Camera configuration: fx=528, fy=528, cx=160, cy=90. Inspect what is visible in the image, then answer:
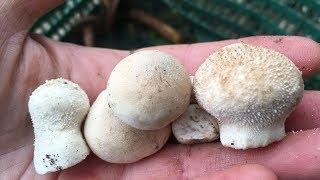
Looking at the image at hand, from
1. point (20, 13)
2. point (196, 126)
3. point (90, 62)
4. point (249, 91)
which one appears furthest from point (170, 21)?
point (249, 91)

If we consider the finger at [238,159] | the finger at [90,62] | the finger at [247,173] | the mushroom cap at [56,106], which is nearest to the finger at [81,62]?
the finger at [90,62]

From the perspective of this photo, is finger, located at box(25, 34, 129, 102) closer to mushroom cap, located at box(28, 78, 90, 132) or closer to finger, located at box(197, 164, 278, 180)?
mushroom cap, located at box(28, 78, 90, 132)

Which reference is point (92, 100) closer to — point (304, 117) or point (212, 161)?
point (212, 161)

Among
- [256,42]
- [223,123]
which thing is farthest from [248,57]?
[256,42]

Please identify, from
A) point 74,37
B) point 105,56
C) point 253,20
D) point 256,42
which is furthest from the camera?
point 74,37

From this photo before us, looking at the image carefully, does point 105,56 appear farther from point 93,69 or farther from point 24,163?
point 24,163

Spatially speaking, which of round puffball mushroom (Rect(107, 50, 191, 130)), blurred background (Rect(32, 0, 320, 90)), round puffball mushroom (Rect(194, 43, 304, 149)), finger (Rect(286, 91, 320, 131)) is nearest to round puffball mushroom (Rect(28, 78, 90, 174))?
round puffball mushroom (Rect(107, 50, 191, 130))
